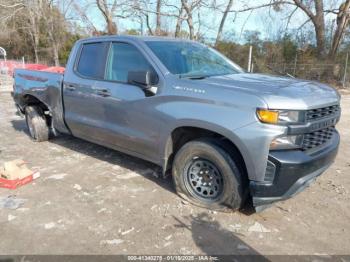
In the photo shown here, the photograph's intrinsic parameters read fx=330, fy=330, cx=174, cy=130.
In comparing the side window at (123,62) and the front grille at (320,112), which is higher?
the side window at (123,62)

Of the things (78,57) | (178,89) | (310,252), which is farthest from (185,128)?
(78,57)

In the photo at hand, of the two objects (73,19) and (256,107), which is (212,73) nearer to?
(256,107)

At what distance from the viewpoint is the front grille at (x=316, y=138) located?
3262 millimetres

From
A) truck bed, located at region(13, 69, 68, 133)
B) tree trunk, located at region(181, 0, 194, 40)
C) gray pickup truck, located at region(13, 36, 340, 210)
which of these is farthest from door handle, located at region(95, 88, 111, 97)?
tree trunk, located at region(181, 0, 194, 40)

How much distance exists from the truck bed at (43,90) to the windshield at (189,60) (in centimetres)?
202

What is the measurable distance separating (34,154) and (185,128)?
327cm

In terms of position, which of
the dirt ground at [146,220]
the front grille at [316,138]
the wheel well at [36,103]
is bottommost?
the dirt ground at [146,220]

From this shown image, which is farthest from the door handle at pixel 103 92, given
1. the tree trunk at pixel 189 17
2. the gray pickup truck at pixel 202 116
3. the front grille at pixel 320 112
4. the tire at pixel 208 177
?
the tree trunk at pixel 189 17

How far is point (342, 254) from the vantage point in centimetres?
302

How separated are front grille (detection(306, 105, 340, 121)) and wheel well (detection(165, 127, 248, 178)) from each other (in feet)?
2.58

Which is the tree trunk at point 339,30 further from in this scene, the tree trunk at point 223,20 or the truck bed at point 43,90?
the truck bed at point 43,90

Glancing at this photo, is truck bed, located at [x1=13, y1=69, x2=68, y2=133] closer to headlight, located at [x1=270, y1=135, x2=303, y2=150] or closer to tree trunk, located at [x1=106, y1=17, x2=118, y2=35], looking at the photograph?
headlight, located at [x1=270, y1=135, x2=303, y2=150]

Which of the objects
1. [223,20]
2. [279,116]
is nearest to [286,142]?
[279,116]

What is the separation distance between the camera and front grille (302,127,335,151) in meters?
3.26
